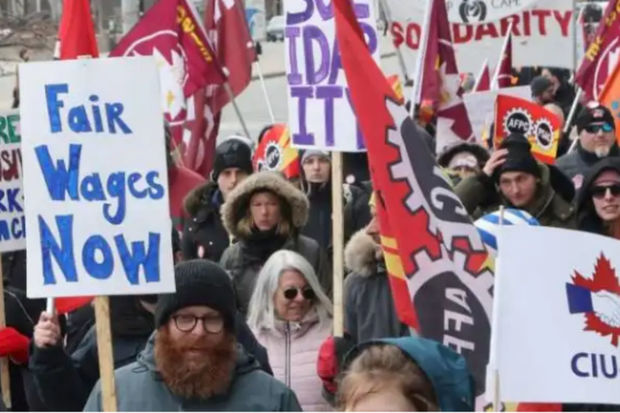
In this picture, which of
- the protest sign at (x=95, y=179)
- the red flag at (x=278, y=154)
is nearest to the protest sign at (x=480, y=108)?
the red flag at (x=278, y=154)

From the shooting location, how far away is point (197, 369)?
4883mm

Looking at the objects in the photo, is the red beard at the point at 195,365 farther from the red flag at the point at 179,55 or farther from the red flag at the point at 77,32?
the red flag at the point at 179,55

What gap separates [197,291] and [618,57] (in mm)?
7580

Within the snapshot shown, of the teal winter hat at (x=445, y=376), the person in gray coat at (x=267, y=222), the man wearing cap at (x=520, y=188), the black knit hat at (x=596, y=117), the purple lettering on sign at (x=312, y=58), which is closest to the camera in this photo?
the teal winter hat at (x=445, y=376)

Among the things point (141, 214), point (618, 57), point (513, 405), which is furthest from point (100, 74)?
point (618, 57)

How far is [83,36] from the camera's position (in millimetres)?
6316

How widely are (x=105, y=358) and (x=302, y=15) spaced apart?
9.57 ft

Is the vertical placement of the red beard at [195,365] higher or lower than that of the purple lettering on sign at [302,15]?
lower

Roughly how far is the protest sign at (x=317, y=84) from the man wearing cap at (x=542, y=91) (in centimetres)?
849

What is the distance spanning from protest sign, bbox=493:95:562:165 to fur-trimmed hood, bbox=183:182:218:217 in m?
2.06

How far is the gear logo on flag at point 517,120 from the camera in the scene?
35.2 feet

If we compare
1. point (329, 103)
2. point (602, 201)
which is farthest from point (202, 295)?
point (602, 201)

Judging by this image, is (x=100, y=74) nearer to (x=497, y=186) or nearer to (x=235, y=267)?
(x=235, y=267)

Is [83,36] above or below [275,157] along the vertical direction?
above
